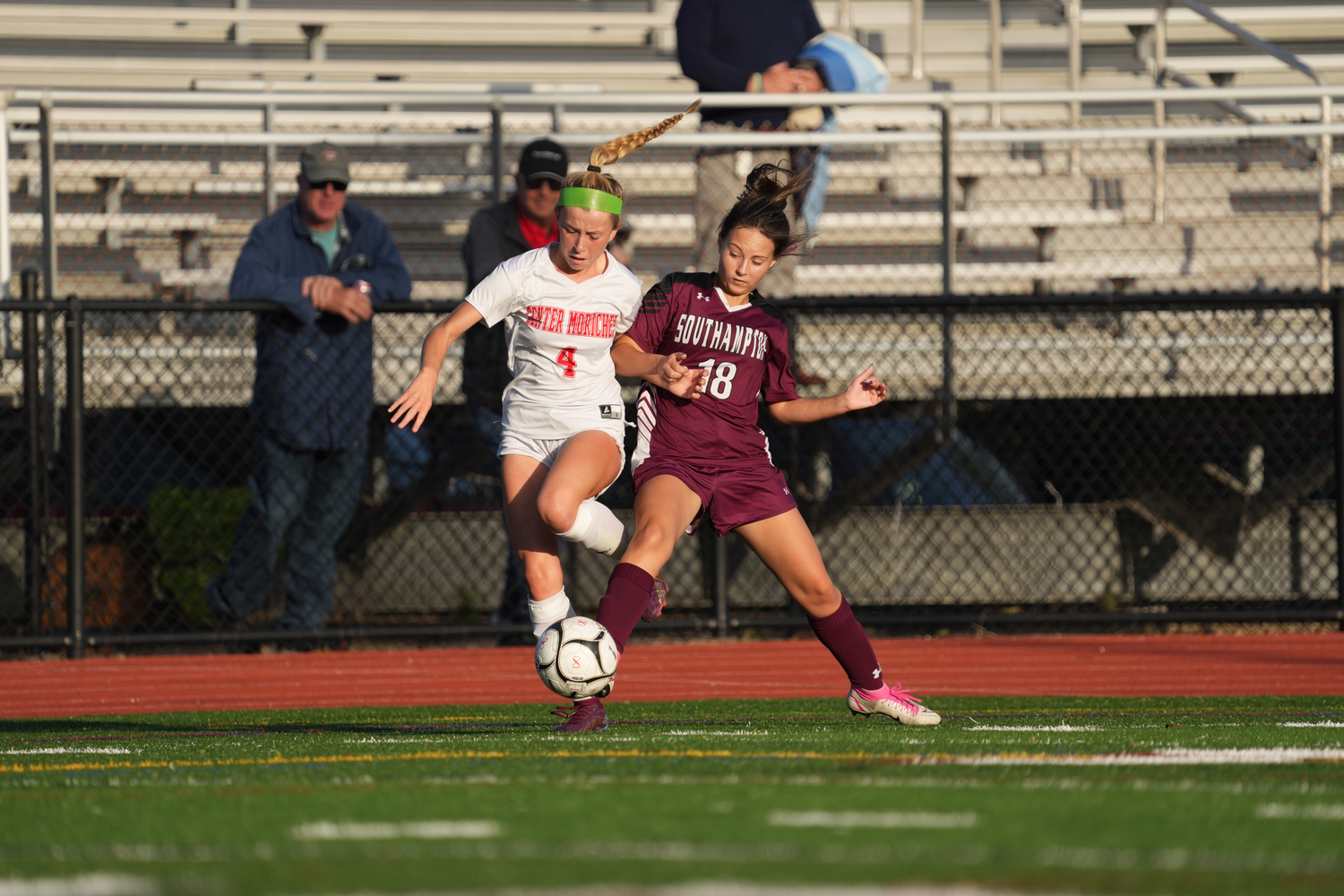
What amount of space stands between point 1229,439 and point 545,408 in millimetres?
6192

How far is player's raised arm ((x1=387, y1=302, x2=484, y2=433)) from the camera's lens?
491 cm

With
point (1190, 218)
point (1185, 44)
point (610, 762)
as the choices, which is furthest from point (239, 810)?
point (1185, 44)

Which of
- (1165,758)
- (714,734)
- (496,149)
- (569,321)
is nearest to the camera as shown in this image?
(1165,758)

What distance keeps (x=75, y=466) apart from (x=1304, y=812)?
685 cm

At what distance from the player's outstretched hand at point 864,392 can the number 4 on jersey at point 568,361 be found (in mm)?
1008

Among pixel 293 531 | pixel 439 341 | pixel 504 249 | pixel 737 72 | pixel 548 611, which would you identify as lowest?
pixel 293 531

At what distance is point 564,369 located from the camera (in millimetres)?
5598

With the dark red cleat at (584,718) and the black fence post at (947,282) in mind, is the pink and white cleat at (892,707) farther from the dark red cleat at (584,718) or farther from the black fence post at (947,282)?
the black fence post at (947,282)

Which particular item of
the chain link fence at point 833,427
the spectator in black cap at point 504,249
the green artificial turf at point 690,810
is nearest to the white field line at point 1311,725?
the green artificial turf at point 690,810

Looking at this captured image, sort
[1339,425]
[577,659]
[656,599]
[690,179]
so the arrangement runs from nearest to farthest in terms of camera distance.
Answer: [577,659] → [656,599] → [1339,425] → [690,179]

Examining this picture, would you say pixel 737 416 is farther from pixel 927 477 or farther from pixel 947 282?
pixel 927 477

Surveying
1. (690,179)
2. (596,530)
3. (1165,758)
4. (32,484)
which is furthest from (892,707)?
(690,179)

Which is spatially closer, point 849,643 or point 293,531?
point 849,643

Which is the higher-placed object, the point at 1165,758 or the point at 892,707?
the point at 1165,758
